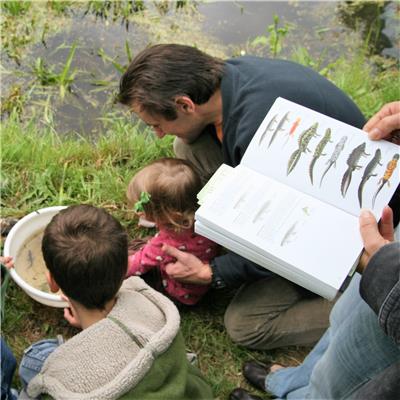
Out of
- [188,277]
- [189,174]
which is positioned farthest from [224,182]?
[188,277]

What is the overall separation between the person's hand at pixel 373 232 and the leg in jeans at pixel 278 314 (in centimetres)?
65

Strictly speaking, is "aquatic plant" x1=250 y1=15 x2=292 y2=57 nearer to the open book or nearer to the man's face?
the man's face

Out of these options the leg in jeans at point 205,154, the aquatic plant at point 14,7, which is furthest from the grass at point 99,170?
the leg in jeans at point 205,154

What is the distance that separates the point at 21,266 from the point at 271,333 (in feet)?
3.36

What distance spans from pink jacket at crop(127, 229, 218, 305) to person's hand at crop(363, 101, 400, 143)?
2.59 feet

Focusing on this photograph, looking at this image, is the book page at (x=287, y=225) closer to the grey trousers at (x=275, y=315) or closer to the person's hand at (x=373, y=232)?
the person's hand at (x=373, y=232)

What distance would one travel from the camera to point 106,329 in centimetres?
142

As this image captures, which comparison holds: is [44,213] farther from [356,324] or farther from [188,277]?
[356,324]

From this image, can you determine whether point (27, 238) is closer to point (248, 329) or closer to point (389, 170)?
point (248, 329)

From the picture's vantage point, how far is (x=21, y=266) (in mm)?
2207

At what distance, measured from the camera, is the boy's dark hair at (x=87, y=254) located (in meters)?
1.52

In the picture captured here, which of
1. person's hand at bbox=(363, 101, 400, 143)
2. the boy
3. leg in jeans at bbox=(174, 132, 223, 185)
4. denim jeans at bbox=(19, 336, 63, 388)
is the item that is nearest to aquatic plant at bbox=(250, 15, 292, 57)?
leg in jeans at bbox=(174, 132, 223, 185)

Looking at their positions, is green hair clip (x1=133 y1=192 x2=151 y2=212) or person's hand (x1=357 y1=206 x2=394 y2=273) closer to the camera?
person's hand (x1=357 y1=206 x2=394 y2=273)

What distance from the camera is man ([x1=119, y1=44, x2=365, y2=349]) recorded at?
6.11 feet
